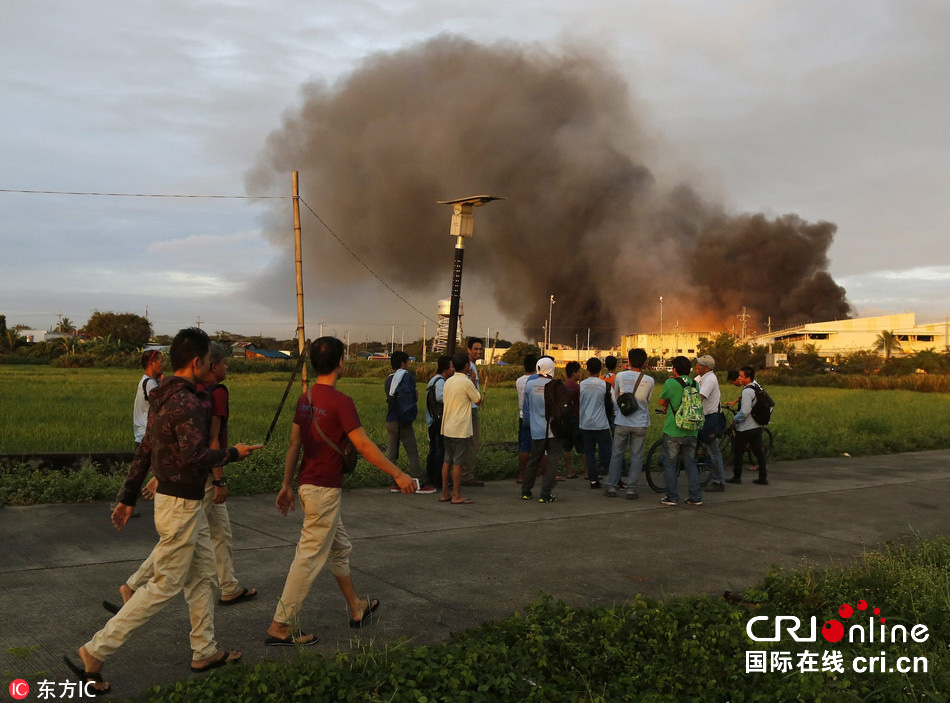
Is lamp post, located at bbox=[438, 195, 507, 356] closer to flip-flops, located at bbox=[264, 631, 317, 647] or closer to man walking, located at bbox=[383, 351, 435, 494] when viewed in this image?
man walking, located at bbox=[383, 351, 435, 494]

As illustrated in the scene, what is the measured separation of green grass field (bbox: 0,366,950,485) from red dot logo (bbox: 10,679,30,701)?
20.3 feet

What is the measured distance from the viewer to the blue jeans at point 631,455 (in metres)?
9.47

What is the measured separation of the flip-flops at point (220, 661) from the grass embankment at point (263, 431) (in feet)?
15.8

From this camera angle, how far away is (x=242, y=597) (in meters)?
5.10

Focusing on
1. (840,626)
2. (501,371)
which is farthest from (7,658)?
(501,371)

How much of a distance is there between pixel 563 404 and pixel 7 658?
560 centimetres

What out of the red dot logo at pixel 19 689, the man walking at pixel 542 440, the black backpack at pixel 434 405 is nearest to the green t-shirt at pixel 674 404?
the man walking at pixel 542 440

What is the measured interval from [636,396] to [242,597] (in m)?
5.55

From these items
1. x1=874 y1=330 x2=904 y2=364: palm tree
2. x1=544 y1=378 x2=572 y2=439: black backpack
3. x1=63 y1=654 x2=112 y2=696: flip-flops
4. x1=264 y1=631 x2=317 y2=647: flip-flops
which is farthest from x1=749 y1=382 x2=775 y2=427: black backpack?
x1=874 y1=330 x2=904 y2=364: palm tree

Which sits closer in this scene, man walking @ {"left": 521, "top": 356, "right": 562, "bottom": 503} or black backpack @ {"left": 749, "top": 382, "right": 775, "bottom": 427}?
man walking @ {"left": 521, "top": 356, "right": 562, "bottom": 503}

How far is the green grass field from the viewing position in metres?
11.6

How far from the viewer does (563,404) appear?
8.52 m

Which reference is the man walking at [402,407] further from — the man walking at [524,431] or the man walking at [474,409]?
the man walking at [524,431]

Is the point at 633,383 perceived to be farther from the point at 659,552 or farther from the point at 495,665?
the point at 495,665
